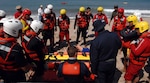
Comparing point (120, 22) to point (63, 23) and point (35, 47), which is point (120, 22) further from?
point (35, 47)

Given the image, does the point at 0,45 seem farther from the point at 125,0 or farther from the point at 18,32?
the point at 125,0

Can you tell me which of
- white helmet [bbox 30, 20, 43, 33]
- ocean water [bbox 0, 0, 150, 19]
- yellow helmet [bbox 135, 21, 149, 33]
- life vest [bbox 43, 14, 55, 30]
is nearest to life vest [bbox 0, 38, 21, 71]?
Result: white helmet [bbox 30, 20, 43, 33]

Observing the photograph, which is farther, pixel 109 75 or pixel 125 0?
pixel 125 0

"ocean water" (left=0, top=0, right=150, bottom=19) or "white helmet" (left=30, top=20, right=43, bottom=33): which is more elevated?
"white helmet" (left=30, top=20, right=43, bottom=33)

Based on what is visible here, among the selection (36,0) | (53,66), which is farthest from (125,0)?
(53,66)

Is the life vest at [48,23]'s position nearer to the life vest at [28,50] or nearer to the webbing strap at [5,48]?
the life vest at [28,50]

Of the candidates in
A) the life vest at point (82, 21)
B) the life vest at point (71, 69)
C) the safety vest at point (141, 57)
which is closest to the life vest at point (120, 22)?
the life vest at point (82, 21)

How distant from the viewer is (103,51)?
16.0 feet

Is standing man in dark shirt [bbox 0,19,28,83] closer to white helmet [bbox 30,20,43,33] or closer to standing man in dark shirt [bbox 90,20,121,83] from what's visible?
white helmet [bbox 30,20,43,33]

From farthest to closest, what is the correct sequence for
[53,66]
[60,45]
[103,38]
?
[60,45] → [53,66] → [103,38]

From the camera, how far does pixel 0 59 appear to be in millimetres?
4121

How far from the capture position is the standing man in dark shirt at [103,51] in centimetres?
484

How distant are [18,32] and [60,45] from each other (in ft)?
23.1

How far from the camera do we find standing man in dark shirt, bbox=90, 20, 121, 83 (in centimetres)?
484
